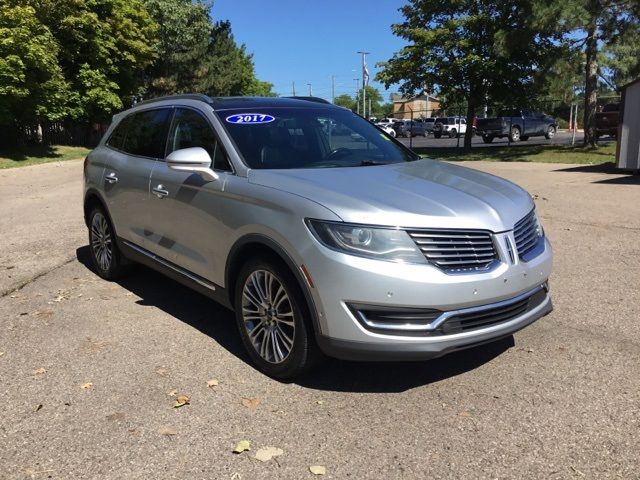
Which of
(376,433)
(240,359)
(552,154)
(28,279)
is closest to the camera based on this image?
(376,433)

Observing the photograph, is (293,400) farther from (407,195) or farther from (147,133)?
(147,133)

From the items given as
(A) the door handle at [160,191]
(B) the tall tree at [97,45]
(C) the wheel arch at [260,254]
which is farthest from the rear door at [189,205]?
(B) the tall tree at [97,45]

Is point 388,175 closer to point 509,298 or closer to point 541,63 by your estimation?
point 509,298

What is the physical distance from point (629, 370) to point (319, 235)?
2232 mm

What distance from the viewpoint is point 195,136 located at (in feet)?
14.8

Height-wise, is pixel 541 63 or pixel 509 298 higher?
pixel 541 63

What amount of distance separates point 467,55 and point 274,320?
22632mm

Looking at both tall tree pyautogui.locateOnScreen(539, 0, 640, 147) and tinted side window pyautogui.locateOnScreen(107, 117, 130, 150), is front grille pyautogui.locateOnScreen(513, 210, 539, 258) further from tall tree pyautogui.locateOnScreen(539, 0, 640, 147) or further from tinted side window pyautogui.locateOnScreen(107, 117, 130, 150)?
tall tree pyautogui.locateOnScreen(539, 0, 640, 147)

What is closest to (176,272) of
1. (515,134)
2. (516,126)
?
(516,126)

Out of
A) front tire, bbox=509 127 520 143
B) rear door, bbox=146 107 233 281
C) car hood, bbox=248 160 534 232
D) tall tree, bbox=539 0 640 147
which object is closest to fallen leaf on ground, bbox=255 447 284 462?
car hood, bbox=248 160 534 232

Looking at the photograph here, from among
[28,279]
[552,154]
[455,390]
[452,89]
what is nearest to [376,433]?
[455,390]

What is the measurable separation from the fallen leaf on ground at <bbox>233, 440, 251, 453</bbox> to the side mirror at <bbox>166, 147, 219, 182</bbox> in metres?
1.79

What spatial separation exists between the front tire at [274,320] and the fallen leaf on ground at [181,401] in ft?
1.75

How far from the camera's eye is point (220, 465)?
2.84 metres
